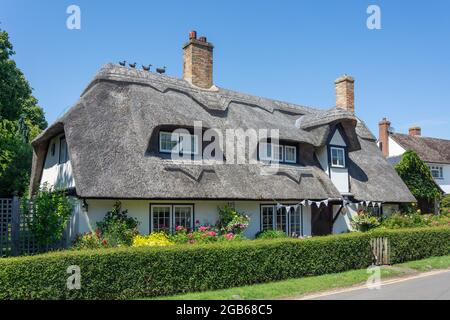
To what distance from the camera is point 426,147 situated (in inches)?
1831

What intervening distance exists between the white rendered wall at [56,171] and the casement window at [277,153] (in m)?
8.32

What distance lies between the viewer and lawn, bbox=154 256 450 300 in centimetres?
1191

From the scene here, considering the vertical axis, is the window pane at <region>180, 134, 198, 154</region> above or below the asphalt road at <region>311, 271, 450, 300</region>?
above

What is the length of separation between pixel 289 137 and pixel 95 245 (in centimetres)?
1077

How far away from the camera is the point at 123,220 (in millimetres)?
15719

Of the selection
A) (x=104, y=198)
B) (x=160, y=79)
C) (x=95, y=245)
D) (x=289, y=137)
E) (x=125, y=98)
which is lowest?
(x=95, y=245)

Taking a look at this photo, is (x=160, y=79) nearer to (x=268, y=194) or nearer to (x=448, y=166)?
(x=268, y=194)

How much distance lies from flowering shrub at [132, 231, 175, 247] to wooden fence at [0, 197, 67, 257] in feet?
9.55

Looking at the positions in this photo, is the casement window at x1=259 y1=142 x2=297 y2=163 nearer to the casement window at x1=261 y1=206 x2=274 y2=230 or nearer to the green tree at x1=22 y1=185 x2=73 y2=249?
the casement window at x1=261 y1=206 x2=274 y2=230

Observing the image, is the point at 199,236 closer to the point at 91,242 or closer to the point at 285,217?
the point at 91,242

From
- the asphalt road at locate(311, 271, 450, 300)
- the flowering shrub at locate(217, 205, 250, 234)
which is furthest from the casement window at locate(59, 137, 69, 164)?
the asphalt road at locate(311, 271, 450, 300)

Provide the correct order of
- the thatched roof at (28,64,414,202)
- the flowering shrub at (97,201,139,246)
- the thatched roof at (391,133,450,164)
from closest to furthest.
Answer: the flowering shrub at (97,201,139,246), the thatched roof at (28,64,414,202), the thatched roof at (391,133,450,164)
